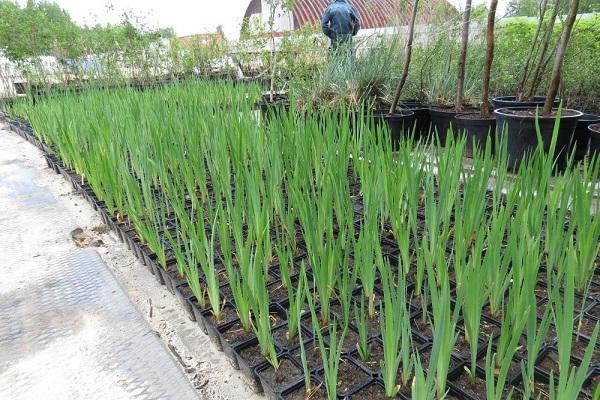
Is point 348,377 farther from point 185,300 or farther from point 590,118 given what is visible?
point 590,118

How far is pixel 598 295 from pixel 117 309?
4.34 feet

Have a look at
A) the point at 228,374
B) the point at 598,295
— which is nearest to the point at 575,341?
the point at 598,295

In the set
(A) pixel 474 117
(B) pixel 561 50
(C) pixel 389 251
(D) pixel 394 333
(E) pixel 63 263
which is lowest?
(E) pixel 63 263

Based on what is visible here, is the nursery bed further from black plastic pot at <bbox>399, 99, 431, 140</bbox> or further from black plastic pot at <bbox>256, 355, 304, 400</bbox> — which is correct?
black plastic pot at <bbox>399, 99, 431, 140</bbox>

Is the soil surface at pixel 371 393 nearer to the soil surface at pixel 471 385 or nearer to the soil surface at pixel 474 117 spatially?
the soil surface at pixel 471 385

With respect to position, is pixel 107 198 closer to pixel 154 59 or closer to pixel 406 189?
pixel 406 189

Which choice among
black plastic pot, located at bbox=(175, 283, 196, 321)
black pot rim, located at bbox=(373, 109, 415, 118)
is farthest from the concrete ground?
black pot rim, located at bbox=(373, 109, 415, 118)

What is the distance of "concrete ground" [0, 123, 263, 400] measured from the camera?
103cm

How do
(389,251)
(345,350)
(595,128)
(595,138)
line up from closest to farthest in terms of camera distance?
(345,350), (389,251), (595,138), (595,128)

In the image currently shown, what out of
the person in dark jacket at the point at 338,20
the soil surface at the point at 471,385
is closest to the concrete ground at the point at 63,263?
the soil surface at the point at 471,385

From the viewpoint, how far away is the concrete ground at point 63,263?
40.6 inches

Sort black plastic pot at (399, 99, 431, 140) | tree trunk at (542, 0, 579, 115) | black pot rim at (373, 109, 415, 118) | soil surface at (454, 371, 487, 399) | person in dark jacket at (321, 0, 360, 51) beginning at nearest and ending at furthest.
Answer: soil surface at (454, 371, 487, 399), tree trunk at (542, 0, 579, 115), black pot rim at (373, 109, 415, 118), black plastic pot at (399, 99, 431, 140), person in dark jacket at (321, 0, 360, 51)

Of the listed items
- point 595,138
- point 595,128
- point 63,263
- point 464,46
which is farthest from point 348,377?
point 464,46

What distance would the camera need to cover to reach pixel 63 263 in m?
1.65
